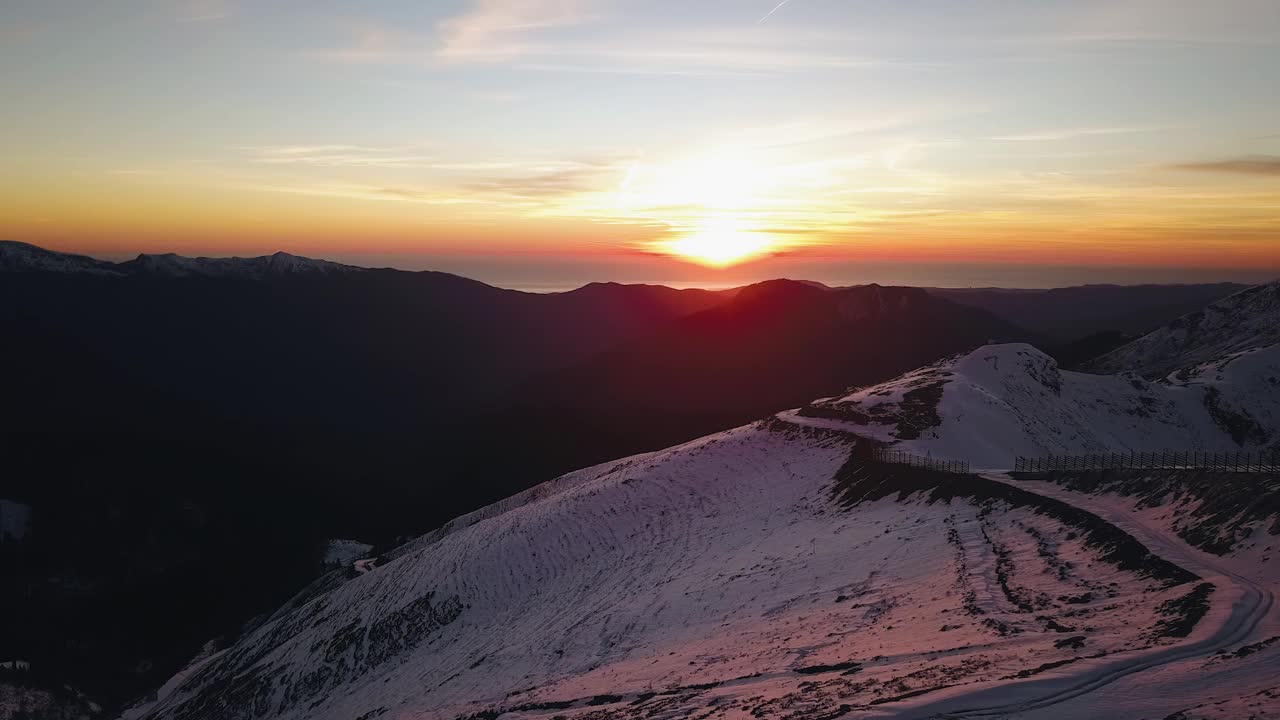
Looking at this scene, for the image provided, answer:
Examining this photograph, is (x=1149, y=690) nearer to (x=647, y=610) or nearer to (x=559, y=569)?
(x=647, y=610)

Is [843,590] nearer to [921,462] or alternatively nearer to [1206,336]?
[921,462]

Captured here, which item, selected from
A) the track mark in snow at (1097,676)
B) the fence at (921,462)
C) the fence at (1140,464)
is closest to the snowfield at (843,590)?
the track mark in snow at (1097,676)

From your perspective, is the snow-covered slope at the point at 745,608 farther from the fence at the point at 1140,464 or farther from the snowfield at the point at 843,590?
the fence at the point at 1140,464

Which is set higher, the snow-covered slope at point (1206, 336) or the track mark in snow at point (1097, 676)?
the snow-covered slope at point (1206, 336)

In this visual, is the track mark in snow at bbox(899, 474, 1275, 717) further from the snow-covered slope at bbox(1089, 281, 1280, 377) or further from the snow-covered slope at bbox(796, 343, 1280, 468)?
the snow-covered slope at bbox(1089, 281, 1280, 377)

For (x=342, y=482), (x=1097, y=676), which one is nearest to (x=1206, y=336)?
(x=1097, y=676)
